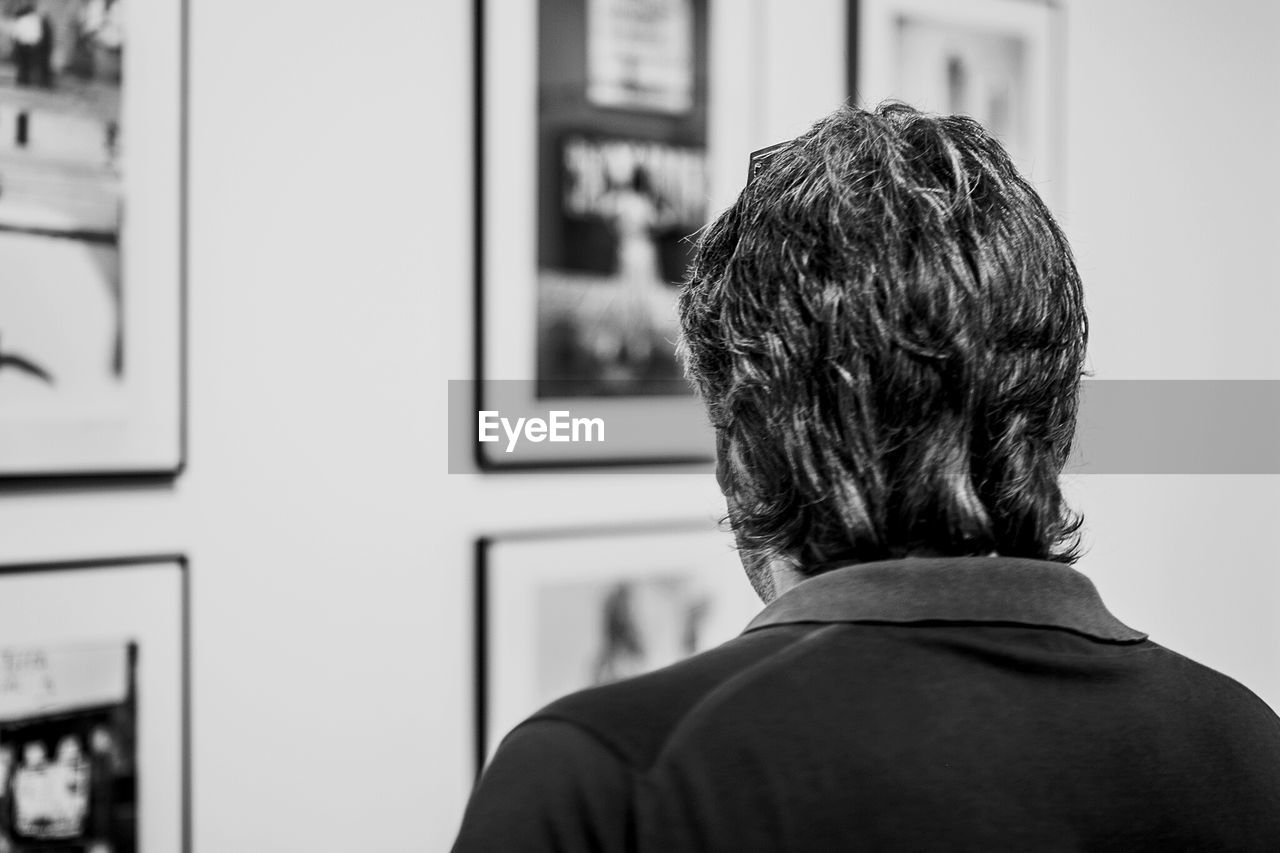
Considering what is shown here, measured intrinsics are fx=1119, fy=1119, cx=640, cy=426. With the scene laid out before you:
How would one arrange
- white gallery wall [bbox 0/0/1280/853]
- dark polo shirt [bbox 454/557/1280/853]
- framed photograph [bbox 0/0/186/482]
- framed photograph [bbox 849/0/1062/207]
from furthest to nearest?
framed photograph [bbox 849/0/1062/207] < white gallery wall [bbox 0/0/1280/853] < framed photograph [bbox 0/0/186/482] < dark polo shirt [bbox 454/557/1280/853]

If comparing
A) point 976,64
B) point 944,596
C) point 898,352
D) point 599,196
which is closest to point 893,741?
point 944,596

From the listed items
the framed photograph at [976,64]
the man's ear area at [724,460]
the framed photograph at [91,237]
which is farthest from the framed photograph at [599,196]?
the man's ear area at [724,460]

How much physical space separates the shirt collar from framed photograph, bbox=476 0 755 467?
38.7 inches

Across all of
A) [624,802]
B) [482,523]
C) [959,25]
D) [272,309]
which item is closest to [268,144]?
[272,309]

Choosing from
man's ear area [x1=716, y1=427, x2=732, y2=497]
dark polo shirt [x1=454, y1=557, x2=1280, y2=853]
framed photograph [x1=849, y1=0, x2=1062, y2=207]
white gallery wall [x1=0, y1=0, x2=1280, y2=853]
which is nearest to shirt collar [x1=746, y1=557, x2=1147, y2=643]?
dark polo shirt [x1=454, y1=557, x2=1280, y2=853]

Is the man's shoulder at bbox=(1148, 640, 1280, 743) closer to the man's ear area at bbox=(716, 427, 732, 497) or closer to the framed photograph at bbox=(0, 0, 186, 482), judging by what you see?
the man's ear area at bbox=(716, 427, 732, 497)

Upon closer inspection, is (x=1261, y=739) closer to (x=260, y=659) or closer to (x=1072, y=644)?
(x=1072, y=644)

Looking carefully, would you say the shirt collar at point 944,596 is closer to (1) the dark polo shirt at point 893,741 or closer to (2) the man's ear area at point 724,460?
(1) the dark polo shirt at point 893,741

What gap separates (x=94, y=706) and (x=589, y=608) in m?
0.66

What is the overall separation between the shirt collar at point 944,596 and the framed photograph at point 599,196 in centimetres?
98

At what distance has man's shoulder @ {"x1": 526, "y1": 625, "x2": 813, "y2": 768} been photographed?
0.57m

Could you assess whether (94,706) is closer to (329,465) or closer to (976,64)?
(329,465)

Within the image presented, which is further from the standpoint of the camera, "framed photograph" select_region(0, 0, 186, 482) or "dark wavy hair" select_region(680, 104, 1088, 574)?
"framed photograph" select_region(0, 0, 186, 482)

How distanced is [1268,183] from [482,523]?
74.2 inches
